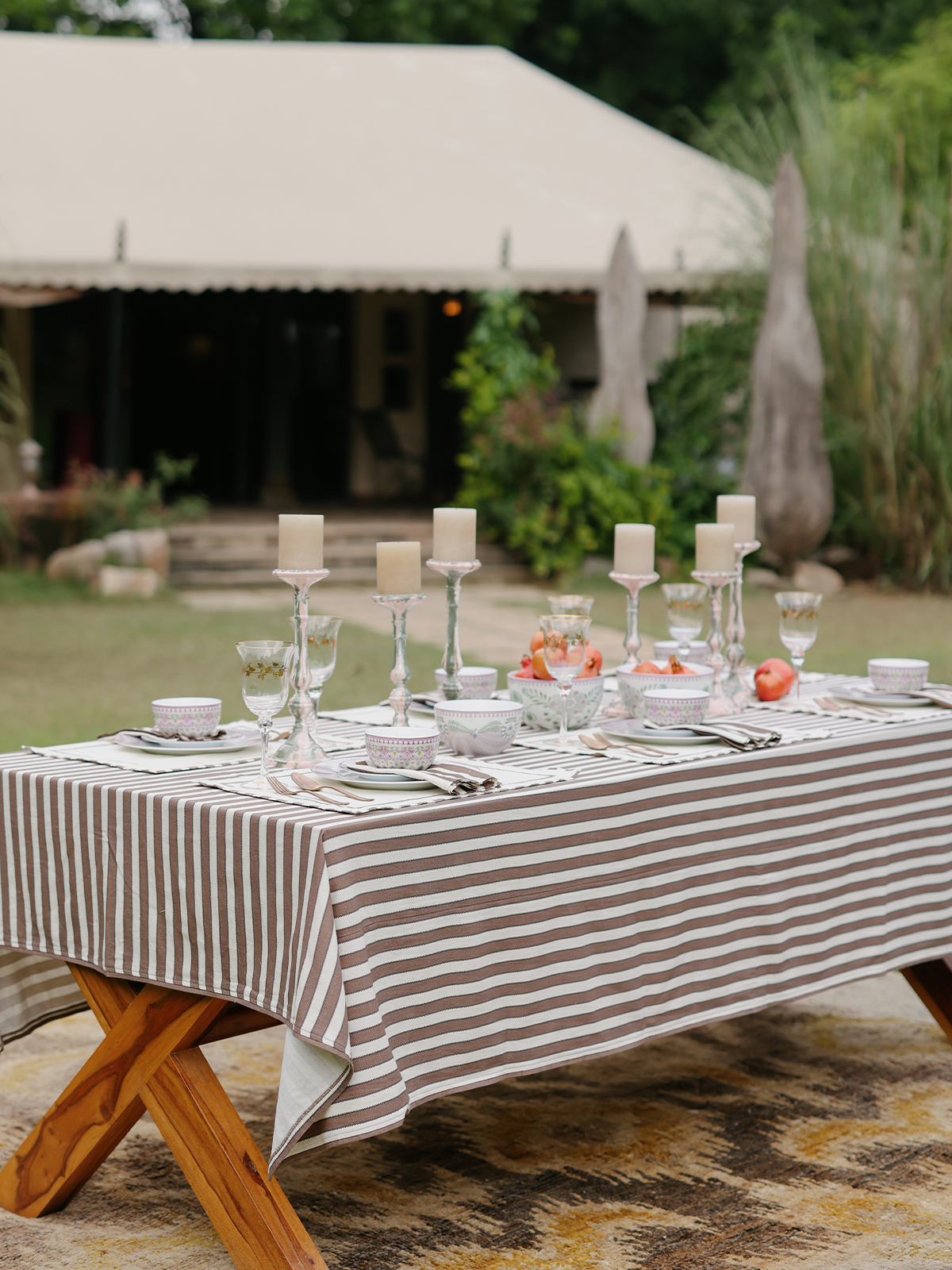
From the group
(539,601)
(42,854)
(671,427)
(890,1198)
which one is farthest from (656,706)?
(671,427)

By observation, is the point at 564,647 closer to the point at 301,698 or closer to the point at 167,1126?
the point at 301,698

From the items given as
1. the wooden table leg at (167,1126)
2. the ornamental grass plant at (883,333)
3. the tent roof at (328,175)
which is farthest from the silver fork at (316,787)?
the tent roof at (328,175)

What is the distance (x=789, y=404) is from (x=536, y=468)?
6.77ft

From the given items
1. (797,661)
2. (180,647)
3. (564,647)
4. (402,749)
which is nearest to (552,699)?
(564,647)

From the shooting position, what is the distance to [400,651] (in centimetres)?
317

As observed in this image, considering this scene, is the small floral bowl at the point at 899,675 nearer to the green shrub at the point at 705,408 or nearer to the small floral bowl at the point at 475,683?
the small floral bowl at the point at 475,683

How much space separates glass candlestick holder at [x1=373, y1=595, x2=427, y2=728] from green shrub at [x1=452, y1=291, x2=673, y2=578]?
9433 mm

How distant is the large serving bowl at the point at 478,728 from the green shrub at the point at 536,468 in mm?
9464

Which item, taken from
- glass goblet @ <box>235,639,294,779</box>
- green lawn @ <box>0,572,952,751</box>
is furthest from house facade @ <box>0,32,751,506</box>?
glass goblet @ <box>235,639,294,779</box>

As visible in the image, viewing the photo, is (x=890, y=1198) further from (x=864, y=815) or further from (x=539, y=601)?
(x=539, y=601)

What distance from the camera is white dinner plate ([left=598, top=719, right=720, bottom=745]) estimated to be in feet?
10.7

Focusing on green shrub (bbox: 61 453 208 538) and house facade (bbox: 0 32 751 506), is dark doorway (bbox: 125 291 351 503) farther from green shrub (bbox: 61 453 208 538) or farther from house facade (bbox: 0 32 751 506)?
green shrub (bbox: 61 453 208 538)

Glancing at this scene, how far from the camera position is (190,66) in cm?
1562

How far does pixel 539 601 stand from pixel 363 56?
735cm
